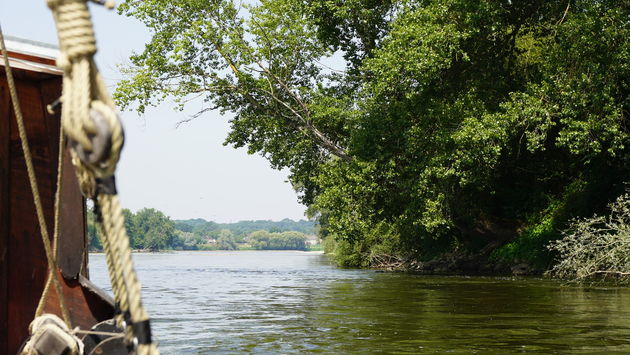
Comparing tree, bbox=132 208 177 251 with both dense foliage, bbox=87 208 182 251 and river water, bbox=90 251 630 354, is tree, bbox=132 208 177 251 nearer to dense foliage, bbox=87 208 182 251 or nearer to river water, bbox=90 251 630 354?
dense foliage, bbox=87 208 182 251

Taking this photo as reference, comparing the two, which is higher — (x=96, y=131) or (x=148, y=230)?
(x=148, y=230)

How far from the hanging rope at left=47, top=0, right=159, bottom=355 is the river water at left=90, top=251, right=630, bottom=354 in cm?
555

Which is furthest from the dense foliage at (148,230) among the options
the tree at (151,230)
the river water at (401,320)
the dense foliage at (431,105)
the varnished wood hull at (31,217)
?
the varnished wood hull at (31,217)

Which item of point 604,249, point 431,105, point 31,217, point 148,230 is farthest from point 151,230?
point 31,217

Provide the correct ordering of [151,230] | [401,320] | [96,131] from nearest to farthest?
[96,131], [401,320], [151,230]

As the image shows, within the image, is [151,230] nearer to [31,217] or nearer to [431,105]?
[431,105]

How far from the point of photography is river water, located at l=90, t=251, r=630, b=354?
31.3 feet

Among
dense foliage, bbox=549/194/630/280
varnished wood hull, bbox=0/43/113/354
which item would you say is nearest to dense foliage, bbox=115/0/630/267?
dense foliage, bbox=549/194/630/280

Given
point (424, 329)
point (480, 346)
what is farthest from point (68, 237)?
point (424, 329)

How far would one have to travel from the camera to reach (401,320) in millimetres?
12500

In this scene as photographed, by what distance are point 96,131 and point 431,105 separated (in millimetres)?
22860

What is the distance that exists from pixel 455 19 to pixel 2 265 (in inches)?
823

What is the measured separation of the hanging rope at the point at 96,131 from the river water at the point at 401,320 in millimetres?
5551

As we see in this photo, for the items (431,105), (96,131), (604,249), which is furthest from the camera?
(431,105)
